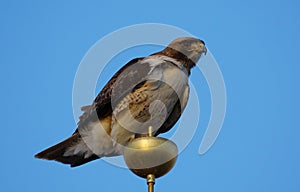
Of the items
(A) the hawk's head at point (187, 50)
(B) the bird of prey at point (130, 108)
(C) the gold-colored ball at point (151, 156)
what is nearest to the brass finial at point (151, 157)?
(C) the gold-colored ball at point (151, 156)

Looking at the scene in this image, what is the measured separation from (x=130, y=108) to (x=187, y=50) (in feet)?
5.02

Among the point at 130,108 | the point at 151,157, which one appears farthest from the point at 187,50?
the point at 151,157

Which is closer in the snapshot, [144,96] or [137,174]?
[137,174]

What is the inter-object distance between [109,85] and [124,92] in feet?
1.12

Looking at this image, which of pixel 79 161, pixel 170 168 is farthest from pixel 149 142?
pixel 79 161

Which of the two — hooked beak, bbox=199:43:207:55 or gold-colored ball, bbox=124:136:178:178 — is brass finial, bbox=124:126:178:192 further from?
hooked beak, bbox=199:43:207:55

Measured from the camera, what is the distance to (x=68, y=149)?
11641 millimetres

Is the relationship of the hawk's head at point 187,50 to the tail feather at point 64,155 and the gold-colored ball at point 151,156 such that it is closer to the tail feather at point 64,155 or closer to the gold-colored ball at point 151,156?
the tail feather at point 64,155

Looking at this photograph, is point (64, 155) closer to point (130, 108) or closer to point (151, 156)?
point (130, 108)

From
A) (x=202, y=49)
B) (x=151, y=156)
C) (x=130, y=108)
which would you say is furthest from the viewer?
(x=202, y=49)

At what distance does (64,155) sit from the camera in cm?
1166

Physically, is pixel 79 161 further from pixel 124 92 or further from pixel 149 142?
pixel 149 142

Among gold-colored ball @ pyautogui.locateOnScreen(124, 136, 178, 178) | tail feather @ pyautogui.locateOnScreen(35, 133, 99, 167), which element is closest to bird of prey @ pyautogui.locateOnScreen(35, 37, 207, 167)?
tail feather @ pyautogui.locateOnScreen(35, 133, 99, 167)

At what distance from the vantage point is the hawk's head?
12.0 m
